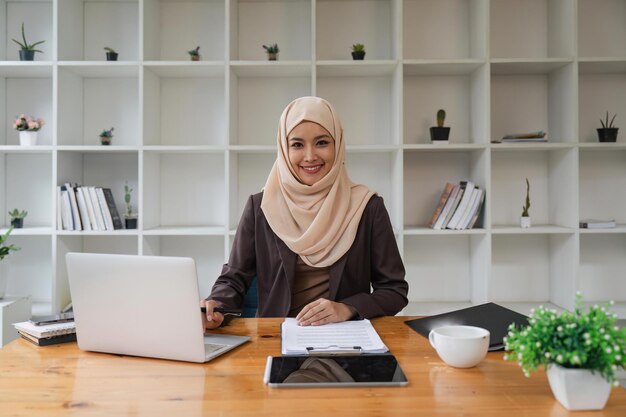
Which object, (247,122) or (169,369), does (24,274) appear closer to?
(247,122)

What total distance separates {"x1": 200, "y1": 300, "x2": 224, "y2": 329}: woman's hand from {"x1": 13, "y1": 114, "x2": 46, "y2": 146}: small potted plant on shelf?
198cm

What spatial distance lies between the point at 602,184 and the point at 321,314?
238cm

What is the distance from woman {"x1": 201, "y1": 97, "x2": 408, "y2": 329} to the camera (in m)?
1.80

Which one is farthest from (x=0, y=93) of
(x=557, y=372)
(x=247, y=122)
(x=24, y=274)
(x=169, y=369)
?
(x=557, y=372)

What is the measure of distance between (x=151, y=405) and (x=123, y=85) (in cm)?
259

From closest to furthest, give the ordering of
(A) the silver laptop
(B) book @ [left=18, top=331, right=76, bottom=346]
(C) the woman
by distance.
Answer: (A) the silver laptop < (B) book @ [left=18, top=331, right=76, bottom=346] < (C) the woman

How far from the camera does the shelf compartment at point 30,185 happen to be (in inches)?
122

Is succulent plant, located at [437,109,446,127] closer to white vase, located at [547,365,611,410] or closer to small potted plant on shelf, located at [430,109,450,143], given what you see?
small potted plant on shelf, located at [430,109,450,143]

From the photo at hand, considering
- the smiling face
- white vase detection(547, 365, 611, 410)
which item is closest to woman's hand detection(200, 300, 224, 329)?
the smiling face

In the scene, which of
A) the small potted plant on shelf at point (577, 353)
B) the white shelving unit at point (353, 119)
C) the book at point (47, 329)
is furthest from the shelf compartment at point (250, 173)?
the small potted plant on shelf at point (577, 353)

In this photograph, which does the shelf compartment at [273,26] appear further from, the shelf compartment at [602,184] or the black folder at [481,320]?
the black folder at [481,320]

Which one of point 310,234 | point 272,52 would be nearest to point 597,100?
point 272,52

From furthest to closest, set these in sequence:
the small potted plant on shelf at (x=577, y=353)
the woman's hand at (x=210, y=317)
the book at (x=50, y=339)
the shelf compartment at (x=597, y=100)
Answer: the shelf compartment at (x=597, y=100)
the woman's hand at (x=210, y=317)
the book at (x=50, y=339)
the small potted plant on shelf at (x=577, y=353)

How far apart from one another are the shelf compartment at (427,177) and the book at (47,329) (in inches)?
83.2
